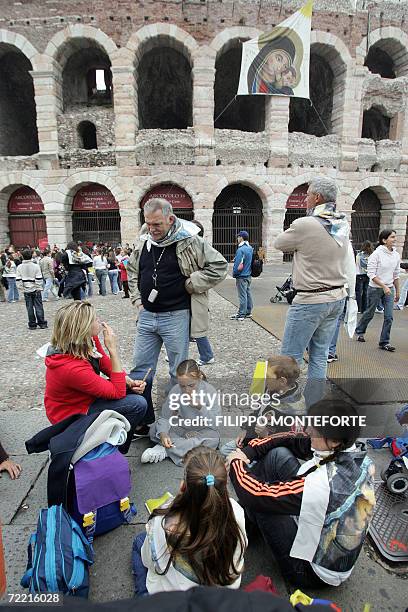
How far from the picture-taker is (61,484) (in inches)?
80.6

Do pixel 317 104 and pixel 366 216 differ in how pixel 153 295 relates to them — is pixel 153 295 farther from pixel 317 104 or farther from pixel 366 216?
pixel 317 104

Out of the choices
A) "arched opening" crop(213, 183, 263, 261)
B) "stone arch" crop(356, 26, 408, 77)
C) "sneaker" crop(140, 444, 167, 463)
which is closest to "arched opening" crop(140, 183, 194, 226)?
"arched opening" crop(213, 183, 263, 261)

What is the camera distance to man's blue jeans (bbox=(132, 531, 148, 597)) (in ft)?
5.61

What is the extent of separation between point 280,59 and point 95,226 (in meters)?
12.4

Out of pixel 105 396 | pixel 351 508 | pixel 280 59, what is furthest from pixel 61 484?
pixel 280 59

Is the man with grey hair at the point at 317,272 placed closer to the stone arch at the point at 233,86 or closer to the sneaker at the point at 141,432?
the sneaker at the point at 141,432

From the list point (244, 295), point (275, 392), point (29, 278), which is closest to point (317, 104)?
point (244, 295)

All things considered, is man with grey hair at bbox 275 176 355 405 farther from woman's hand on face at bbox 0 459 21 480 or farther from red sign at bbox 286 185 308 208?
red sign at bbox 286 185 308 208

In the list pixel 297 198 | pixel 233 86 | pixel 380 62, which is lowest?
pixel 297 198

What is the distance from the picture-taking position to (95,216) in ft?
63.8

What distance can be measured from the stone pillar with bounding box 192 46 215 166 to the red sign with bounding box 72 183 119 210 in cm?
507

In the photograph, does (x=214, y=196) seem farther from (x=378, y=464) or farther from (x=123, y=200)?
(x=378, y=464)

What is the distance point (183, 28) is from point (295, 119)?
9404 millimetres

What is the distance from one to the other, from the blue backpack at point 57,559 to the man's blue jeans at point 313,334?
2.06m
